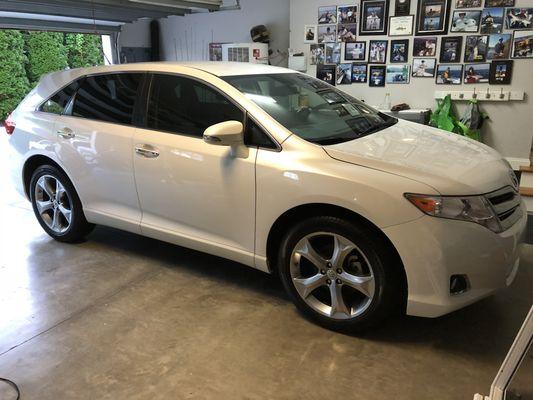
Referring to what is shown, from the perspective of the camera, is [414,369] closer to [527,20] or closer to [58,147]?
[58,147]

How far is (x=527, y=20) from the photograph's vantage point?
513 cm

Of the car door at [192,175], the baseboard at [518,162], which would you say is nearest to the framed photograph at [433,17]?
the baseboard at [518,162]

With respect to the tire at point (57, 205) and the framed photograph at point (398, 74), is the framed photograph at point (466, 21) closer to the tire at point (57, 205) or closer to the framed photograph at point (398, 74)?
the framed photograph at point (398, 74)

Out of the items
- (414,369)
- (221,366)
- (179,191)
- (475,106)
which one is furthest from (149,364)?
(475,106)

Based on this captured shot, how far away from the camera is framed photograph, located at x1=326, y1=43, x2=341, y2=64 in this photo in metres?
6.29

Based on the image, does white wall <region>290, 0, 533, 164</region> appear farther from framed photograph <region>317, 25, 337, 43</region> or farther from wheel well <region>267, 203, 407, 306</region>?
wheel well <region>267, 203, 407, 306</region>

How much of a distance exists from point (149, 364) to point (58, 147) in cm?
196

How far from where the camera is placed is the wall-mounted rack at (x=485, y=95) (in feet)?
17.7

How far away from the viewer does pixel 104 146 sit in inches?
124

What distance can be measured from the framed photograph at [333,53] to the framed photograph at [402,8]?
0.88 metres

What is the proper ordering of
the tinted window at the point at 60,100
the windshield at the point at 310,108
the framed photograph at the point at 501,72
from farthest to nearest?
the framed photograph at the point at 501,72
the tinted window at the point at 60,100
the windshield at the point at 310,108

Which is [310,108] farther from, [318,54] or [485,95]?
[318,54]

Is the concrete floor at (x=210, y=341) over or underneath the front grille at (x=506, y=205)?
underneath

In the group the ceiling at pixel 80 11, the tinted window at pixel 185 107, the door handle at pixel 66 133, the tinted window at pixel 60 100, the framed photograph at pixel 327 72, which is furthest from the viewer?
the framed photograph at pixel 327 72
